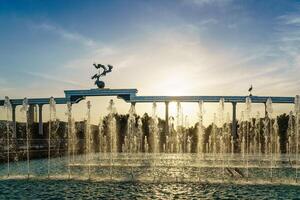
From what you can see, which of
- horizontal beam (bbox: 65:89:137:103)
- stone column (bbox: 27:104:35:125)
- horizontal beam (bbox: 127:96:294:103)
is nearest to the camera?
horizontal beam (bbox: 127:96:294:103)

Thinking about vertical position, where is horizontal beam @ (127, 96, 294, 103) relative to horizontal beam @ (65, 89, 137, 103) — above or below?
below

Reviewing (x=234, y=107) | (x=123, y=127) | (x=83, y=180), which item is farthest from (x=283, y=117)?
(x=83, y=180)

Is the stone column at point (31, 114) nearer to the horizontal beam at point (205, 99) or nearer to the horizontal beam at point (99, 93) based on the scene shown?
the horizontal beam at point (99, 93)

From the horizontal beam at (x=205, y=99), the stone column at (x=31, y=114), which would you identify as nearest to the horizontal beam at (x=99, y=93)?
the horizontal beam at (x=205, y=99)

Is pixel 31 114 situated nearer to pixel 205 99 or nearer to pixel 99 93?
pixel 99 93

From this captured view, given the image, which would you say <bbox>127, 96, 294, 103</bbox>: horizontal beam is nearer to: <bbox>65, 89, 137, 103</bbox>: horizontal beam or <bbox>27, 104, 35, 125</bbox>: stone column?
<bbox>65, 89, 137, 103</bbox>: horizontal beam

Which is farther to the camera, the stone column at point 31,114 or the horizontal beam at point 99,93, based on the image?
the stone column at point 31,114

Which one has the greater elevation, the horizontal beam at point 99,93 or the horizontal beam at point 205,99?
the horizontal beam at point 99,93

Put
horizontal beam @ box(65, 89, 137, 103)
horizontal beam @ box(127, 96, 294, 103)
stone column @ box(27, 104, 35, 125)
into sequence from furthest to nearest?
stone column @ box(27, 104, 35, 125), horizontal beam @ box(65, 89, 137, 103), horizontal beam @ box(127, 96, 294, 103)

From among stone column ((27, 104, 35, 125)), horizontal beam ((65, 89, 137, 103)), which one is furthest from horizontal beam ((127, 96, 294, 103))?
stone column ((27, 104, 35, 125))

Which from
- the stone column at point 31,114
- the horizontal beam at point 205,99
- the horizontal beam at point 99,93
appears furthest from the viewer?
the stone column at point 31,114

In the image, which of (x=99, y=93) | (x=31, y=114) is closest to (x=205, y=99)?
(x=99, y=93)

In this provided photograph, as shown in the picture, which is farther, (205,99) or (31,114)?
(31,114)

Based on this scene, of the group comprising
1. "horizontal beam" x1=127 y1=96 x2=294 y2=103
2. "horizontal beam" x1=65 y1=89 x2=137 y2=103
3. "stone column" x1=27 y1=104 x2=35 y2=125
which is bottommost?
"stone column" x1=27 y1=104 x2=35 y2=125
